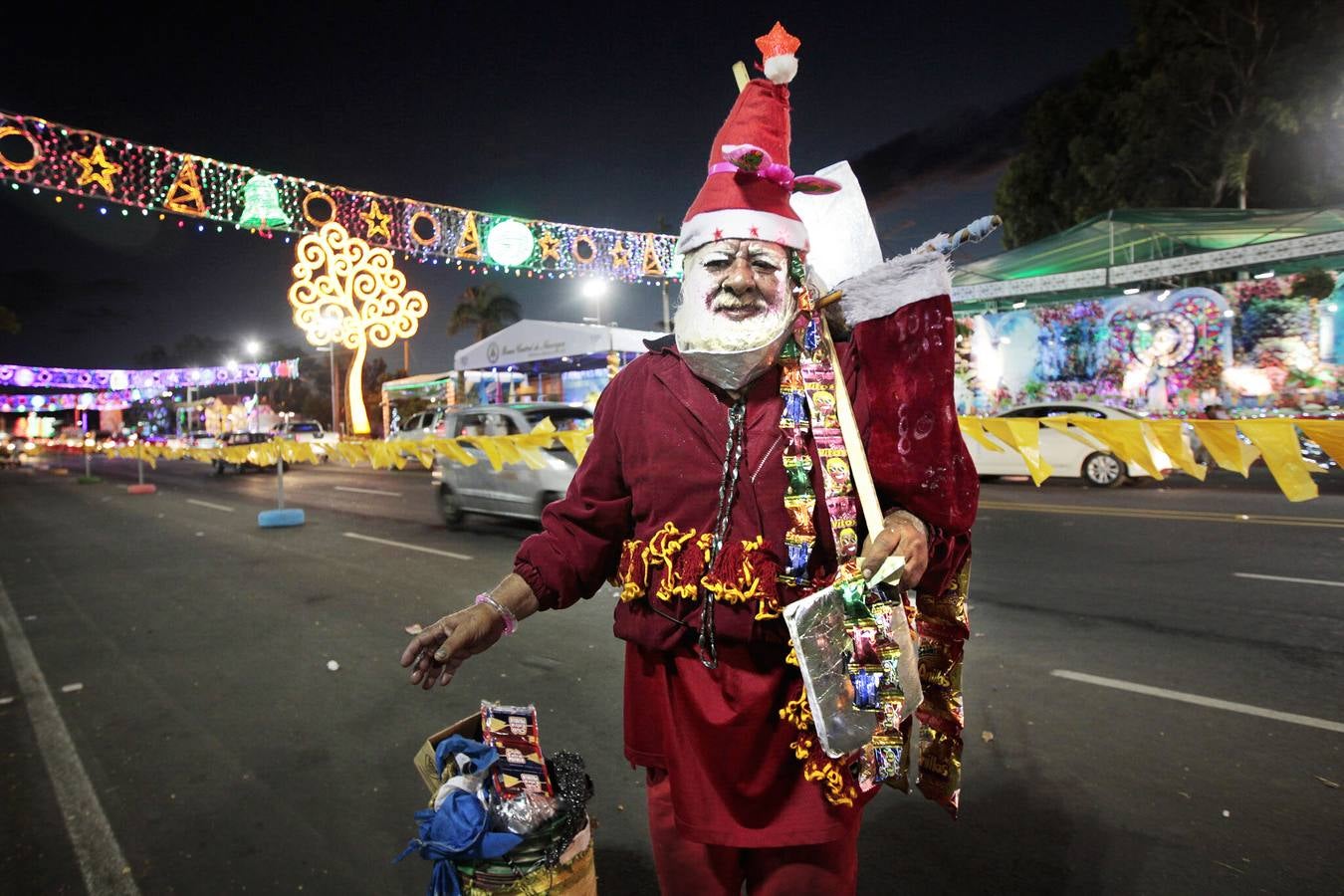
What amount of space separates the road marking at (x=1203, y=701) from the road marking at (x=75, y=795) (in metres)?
4.77

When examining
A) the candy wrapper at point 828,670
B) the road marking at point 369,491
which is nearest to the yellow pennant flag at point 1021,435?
the candy wrapper at point 828,670

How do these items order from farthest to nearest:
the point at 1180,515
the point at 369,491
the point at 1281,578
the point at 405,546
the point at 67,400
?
the point at 67,400
the point at 369,491
the point at 1180,515
the point at 405,546
the point at 1281,578

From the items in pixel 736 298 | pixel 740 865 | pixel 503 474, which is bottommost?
pixel 740 865

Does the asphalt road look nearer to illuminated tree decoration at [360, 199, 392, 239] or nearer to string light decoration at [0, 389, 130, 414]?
illuminated tree decoration at [360, 199, 392, 239]

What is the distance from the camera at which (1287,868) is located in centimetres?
270

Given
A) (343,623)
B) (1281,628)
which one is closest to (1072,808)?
(1281,628)

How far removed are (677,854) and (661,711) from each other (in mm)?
313

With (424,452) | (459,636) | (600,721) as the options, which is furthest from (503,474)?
(459,636)

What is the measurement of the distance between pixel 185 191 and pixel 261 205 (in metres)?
1.59

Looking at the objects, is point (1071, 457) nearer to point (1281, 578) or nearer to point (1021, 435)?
point (1021, 435)

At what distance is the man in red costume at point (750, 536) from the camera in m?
1.52

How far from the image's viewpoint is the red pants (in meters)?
1.62

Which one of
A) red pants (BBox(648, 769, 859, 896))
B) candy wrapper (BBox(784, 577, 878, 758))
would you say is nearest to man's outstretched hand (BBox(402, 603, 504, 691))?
red pants (BBox(648, 769, 859, 896))

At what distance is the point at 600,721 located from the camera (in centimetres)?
424
